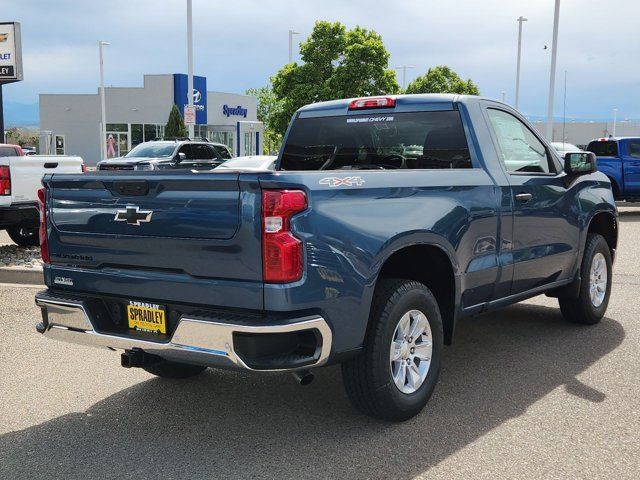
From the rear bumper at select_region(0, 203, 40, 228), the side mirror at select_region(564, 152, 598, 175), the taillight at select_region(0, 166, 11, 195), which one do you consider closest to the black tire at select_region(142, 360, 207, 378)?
the side mirror at select_region(564, 152, 598, 175)

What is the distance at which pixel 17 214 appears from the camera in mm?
9922

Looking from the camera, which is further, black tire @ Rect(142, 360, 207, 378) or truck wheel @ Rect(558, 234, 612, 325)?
truck wheel @ Rect(558, 234, 612, 325)

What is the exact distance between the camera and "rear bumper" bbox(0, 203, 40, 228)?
9836 millimetres

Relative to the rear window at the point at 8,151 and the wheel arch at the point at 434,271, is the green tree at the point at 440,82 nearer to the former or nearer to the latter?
the rear window at the point at 8,151

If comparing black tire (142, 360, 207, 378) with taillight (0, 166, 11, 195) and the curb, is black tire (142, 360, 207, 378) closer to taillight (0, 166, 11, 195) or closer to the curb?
the curb

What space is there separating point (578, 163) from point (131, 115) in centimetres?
4697

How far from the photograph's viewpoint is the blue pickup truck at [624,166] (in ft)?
59.7

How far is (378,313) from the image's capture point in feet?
Answer: 13.0

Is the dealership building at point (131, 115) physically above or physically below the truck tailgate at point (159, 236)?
above

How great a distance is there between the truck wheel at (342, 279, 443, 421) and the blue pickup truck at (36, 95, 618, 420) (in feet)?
0.03

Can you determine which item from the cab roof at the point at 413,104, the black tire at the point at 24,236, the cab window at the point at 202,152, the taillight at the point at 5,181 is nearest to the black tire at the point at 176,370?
the cab roof at the point at 413,104

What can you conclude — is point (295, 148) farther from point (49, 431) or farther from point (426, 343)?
point (49, 431)

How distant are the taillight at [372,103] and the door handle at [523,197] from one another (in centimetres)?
112

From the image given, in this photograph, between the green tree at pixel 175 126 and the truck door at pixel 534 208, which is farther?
the green tree at pixel 175 126
